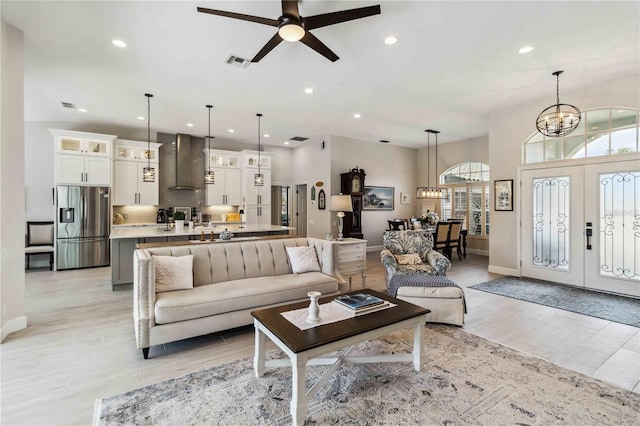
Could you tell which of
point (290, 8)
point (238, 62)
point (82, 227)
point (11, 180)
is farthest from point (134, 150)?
point (290, 8)

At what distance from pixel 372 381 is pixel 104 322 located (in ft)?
10.5

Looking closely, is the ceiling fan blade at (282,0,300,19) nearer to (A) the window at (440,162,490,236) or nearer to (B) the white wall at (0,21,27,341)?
(B) the white wall at (0,21,27,341)

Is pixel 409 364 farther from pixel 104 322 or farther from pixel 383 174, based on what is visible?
pixel 383 174

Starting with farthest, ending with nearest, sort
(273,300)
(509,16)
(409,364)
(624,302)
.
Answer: (624,302) < (273,300) < (509,16) < (409,364)

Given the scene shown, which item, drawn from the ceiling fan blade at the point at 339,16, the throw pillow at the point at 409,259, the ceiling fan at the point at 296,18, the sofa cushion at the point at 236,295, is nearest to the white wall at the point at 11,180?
the sofa cushion at the point at 236,295

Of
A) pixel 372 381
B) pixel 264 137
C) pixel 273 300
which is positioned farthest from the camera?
pixel 264 137

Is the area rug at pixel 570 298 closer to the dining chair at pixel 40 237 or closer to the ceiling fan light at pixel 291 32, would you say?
the ceiling fan light at pixel 291 32

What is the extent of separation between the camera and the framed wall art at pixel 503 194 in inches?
229

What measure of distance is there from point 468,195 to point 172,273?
820cm

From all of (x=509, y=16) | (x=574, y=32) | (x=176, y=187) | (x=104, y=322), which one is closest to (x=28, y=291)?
(x=104, y=322)

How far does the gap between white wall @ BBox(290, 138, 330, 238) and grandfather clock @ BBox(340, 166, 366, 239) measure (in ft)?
1.26

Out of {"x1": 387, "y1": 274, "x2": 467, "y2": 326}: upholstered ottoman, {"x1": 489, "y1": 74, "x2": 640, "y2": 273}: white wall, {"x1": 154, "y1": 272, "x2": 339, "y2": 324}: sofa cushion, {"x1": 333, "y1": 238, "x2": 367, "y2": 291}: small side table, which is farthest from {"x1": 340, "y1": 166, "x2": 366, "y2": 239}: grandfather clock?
{"x1": 387, "y1": 274, "x2": 467, "y2": 326}: upholstered ottoman

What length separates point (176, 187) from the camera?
7.97 meters

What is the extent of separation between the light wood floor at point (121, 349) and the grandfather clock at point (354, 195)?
413 centimetres
